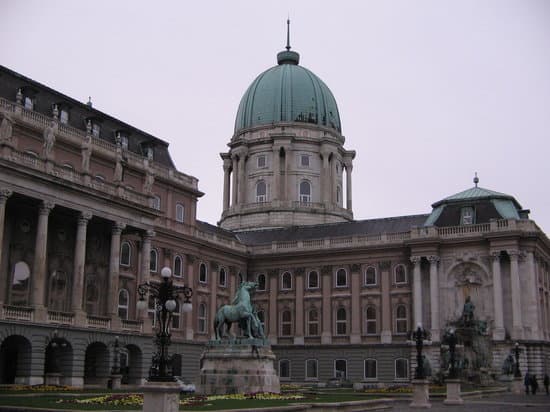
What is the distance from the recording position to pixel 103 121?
65.9 meters

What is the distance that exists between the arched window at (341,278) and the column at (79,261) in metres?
33.1

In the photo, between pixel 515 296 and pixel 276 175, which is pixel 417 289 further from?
pixel 276 175

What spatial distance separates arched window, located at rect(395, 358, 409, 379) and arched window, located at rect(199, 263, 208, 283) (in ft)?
67.5

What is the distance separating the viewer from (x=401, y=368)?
3063 inches

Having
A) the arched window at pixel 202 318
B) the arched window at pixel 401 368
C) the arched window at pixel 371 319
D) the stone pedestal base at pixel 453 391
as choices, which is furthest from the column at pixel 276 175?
the stone pedestal base at pixel 453 391

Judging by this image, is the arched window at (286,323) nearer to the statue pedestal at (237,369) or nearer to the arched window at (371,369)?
the arched window at (371,369)

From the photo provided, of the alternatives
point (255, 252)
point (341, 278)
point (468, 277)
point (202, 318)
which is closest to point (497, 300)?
point (468, 277)

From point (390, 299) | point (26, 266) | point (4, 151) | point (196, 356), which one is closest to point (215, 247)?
point (196, 356)

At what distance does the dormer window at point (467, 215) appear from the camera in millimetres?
78688

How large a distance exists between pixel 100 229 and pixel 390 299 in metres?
31.8

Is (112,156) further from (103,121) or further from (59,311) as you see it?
(59,311)

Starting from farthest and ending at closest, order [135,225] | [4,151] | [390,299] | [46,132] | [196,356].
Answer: [390,299] < [196,356] < [135,225] < [46,132] < [4,151]

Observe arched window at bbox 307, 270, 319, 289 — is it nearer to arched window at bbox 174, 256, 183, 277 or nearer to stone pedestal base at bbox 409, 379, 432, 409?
arched window at bbox 174, 256, 183, 277

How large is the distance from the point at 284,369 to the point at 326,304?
8.07 meters
